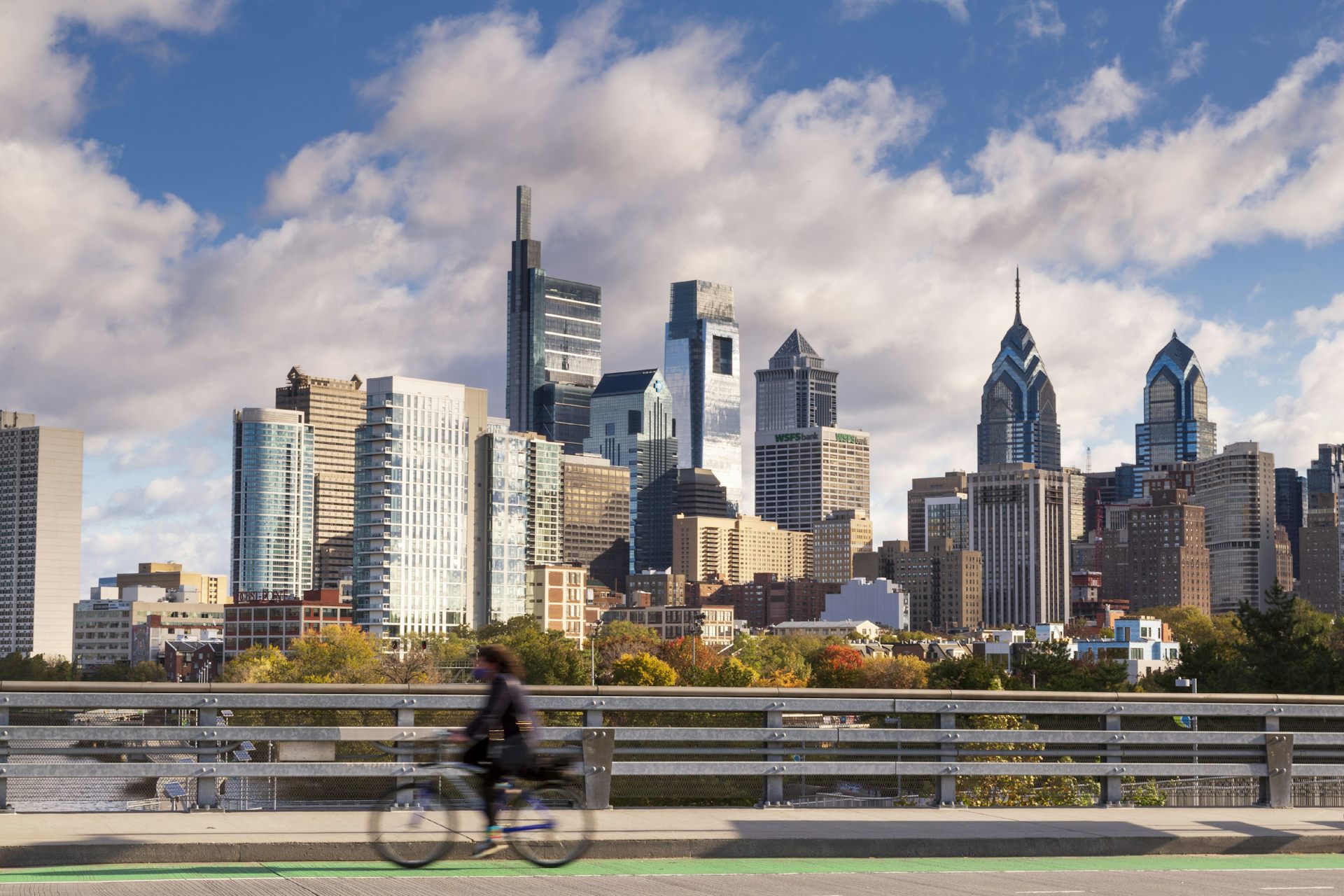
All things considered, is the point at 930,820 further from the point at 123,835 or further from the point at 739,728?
the point at 123,835

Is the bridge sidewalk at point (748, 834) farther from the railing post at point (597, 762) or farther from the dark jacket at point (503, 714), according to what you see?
the dark jacket at point (503, 714)

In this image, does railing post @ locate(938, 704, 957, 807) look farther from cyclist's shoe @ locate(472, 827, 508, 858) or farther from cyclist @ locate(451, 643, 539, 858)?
cyclist's shoe @ locate(472, 827, 508, 858)

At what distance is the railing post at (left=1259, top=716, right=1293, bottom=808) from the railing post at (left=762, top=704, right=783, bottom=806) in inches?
279

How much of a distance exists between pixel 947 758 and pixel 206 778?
9227 millimetres

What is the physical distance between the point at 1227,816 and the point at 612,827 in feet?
28.6

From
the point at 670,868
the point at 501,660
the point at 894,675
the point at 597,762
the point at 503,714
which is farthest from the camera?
the point at 894,675

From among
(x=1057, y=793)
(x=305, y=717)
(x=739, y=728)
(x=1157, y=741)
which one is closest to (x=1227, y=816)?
(x=1157, y=741)

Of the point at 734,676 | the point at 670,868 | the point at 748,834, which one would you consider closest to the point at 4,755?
the point at 670,868

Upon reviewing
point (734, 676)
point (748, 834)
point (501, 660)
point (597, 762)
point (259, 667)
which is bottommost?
point (259, 667)

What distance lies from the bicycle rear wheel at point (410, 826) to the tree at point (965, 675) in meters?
92.3

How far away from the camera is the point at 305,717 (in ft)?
105

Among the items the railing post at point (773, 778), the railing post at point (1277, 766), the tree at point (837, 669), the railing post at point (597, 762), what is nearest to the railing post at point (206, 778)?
the railing post at point (597, 762)

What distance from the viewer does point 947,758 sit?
21594 mm

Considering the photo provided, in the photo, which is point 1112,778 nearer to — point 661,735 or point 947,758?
point 947,758
